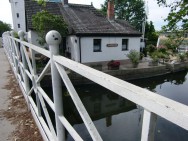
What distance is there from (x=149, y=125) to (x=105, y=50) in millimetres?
13078

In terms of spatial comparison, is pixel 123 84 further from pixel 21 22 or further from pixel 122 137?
pixel 21 22

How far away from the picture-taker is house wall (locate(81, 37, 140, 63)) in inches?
501

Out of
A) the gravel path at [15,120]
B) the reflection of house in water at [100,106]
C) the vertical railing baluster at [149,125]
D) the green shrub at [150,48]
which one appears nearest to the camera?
the vertical railing baluster at [149,125]

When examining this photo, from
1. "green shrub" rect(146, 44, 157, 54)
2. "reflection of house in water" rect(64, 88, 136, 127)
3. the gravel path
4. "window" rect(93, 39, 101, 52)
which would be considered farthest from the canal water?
"green shrub" rect(146, 44, 157, 54)

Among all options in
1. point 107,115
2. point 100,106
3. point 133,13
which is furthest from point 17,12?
point 107,115

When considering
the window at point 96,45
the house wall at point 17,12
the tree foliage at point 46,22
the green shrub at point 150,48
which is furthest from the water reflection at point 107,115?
the house wall at point 17,12

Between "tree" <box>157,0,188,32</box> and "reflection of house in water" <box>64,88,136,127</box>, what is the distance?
14.8ft

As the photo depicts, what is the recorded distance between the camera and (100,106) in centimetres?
834

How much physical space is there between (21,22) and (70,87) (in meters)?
42.4

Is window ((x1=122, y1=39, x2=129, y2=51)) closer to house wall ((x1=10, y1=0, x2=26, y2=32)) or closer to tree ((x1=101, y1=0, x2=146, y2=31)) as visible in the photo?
tree ((x1=101, y1=0, x2=146, y2=31))

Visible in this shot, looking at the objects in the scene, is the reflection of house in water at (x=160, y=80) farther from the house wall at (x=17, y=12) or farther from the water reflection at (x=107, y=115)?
the house wall at (x=17, y=12)

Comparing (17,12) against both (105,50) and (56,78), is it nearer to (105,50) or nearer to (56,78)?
(105,50)

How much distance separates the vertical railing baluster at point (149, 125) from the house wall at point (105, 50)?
12150mm

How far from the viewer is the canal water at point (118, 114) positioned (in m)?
5.61
